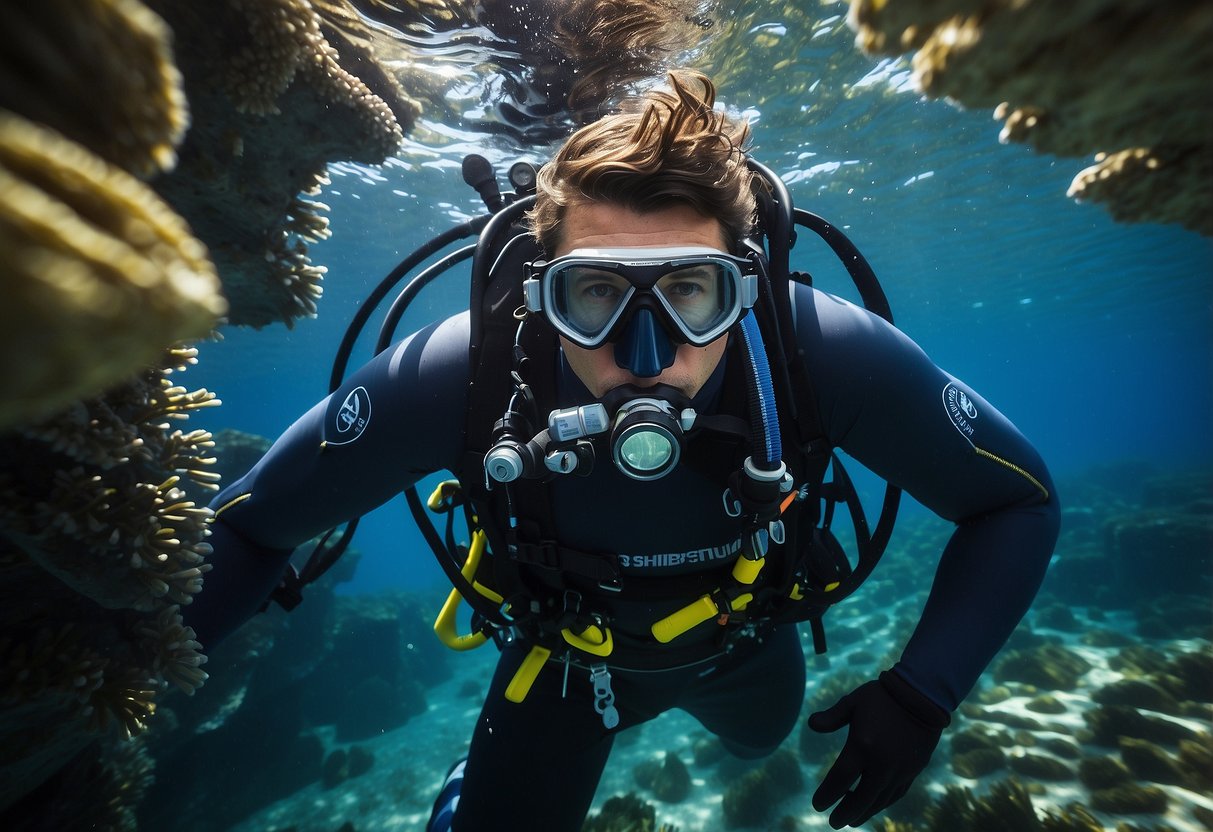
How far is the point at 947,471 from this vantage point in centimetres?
305

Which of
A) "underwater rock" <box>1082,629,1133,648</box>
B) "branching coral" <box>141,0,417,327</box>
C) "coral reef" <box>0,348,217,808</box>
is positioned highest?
"branching coral" <box>141,0,417,327</box>

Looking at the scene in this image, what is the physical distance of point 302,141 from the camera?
388 centimetres

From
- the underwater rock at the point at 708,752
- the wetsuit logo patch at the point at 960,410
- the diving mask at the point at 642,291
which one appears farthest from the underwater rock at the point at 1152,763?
the diving mask at the point at 642,291

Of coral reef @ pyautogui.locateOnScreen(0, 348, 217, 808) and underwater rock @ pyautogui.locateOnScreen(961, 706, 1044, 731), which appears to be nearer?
coral reef @ pyautogui.locateOnScreen(0, 348, 217, 808)

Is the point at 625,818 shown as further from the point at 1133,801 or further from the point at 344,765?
the point at 344,765

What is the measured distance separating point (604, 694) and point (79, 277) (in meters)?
3.69

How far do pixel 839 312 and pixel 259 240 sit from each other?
4038 mm

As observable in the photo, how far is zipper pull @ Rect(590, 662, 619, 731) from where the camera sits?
352 centimetres

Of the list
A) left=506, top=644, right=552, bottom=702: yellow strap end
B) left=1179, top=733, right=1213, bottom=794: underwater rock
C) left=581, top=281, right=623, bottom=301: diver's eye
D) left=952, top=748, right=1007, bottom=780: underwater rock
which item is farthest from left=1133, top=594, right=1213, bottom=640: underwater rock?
→ left=581, top=281, right=623, bottom=301: diver's eye

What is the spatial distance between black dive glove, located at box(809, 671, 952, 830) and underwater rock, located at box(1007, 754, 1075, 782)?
6.08 metres

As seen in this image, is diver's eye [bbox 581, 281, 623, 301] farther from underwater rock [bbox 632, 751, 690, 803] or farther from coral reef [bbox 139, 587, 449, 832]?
coral reef [bbox 139, 587, 449, 832]

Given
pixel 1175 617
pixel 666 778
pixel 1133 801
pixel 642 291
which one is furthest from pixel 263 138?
pixel 1175 617

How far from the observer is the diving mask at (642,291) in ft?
9.14

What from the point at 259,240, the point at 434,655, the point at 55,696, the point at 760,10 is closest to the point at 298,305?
the point at 259,240
